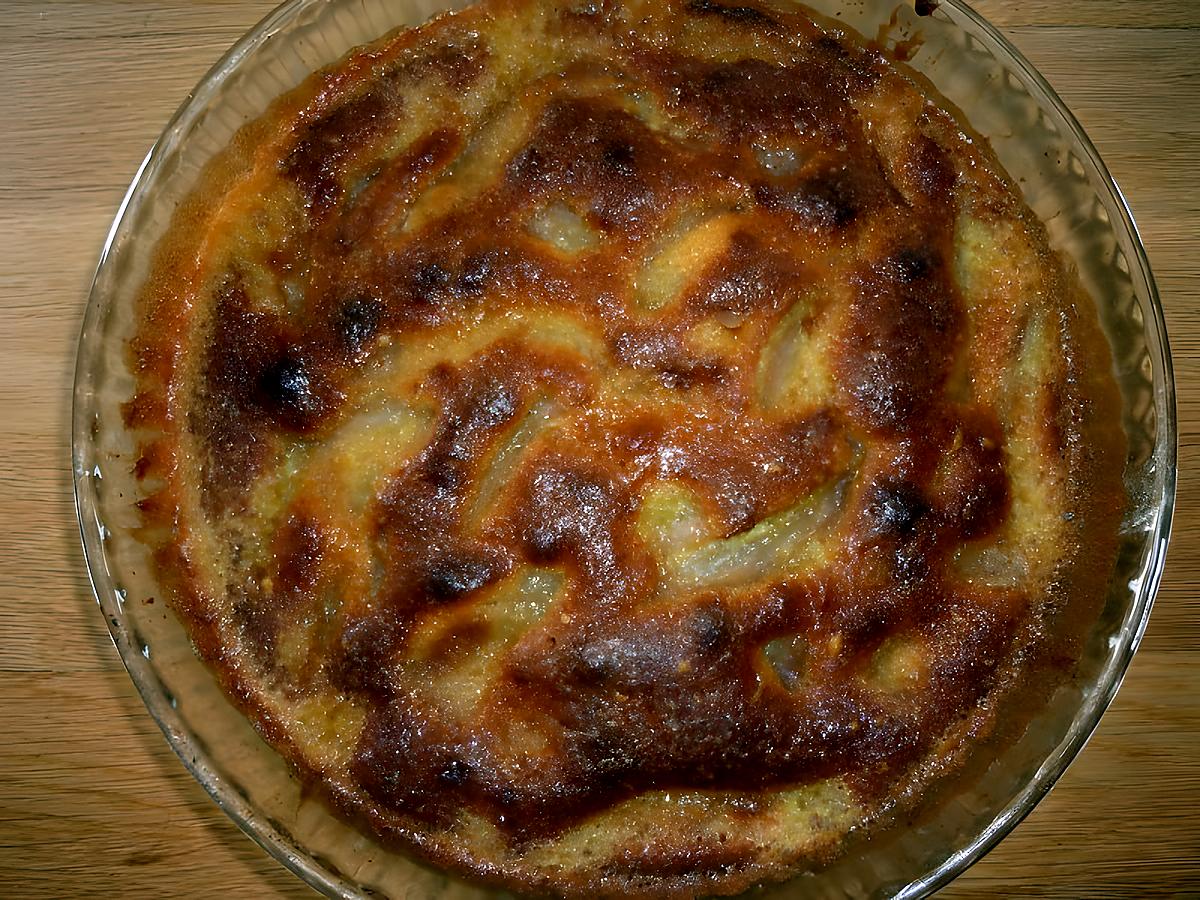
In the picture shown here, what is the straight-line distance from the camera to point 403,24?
178cm

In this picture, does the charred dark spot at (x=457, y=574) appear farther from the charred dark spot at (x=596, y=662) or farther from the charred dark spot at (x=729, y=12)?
the charred dark spot at (x=729, y=12)

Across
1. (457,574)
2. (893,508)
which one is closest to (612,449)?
(457,574)

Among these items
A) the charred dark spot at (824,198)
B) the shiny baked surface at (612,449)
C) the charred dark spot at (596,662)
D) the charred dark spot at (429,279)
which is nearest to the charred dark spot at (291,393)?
the shiny baked surface at (612,449)

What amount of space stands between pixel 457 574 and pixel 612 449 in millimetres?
327

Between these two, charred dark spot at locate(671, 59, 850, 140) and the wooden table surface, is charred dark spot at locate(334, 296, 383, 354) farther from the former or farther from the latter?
the wooden table surface

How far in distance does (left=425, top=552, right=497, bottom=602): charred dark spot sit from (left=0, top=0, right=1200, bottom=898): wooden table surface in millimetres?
849

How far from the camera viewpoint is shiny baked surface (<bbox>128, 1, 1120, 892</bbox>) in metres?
1.54

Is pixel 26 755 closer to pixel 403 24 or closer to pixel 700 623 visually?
pixel 700 623

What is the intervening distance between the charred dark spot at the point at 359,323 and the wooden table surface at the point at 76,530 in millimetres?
756

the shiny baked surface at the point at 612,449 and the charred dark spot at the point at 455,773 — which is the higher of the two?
the shiny baked surface at the point at 612,449

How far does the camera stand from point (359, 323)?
1.58 m

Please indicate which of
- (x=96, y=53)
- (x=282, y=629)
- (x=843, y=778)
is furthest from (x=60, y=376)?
(x=843, y=778)

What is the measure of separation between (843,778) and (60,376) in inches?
68.0

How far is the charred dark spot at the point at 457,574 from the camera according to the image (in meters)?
1.54
